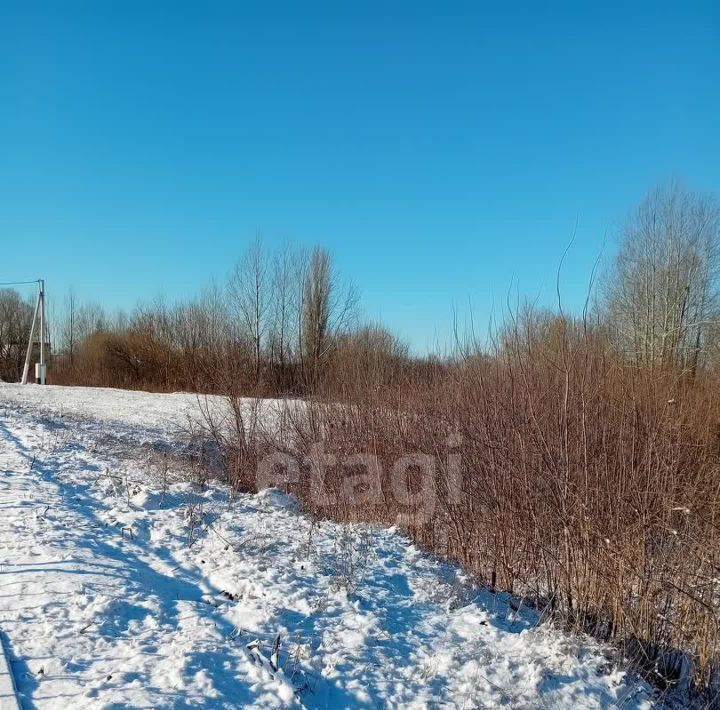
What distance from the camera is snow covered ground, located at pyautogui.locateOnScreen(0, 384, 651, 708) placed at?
2410mm

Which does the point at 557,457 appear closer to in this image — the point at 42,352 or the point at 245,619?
the point at 245,619

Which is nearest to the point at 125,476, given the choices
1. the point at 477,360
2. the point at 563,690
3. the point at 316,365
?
the point at 316,365

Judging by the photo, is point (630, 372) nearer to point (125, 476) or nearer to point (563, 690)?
point (563, 690)

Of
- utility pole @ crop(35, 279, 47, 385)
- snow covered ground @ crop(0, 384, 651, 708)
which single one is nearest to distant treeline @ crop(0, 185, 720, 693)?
snow covered ground @ crop(0, 384, 651, 708)

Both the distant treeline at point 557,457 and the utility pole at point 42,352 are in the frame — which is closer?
the distant treeline at point 557,457

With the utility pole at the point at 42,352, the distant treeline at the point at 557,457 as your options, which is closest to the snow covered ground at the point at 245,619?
the distant treeline at the point at 557,457

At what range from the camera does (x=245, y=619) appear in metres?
3.00

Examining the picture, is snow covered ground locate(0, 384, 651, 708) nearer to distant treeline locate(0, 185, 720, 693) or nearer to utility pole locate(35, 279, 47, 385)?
distant treeline locate(0, 185, 720, 693)

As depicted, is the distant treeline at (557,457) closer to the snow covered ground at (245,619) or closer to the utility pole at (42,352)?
the snow covered ground at (245,619)

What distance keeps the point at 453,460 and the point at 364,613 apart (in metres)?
2.09

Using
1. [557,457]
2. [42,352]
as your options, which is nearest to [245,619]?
[557,457]

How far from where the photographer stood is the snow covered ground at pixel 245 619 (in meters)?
2.41

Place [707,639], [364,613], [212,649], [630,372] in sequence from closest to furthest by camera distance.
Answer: [212,649], [707,639], [364,613], [630,372]

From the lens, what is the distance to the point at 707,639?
3.05m
